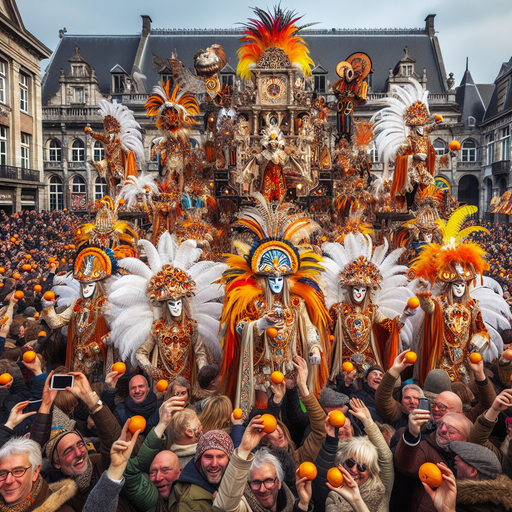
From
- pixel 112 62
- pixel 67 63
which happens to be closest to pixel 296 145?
pixel 112 62

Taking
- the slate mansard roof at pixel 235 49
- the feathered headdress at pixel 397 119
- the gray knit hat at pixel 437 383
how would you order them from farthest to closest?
the slate mansard roof at pixel 235 49 < the feathered headdress at pixel 397 119 < the gray knit hat at pixel 437 383

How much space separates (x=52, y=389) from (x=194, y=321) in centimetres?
251

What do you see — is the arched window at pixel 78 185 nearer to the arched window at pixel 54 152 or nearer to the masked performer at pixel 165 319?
the arched window at pixel 54 152

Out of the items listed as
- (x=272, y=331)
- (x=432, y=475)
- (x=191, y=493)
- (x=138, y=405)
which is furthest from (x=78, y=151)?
(x=432, y=475)

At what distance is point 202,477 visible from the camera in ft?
8.82

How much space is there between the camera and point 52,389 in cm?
294

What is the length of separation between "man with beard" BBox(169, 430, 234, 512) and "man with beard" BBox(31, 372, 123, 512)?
39 cm

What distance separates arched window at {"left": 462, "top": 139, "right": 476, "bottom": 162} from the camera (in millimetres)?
33062

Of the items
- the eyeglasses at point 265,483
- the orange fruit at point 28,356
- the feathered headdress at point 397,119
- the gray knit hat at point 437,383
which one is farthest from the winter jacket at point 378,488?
the feathered headdress at point 397,119

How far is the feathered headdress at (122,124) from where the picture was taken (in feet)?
36.6

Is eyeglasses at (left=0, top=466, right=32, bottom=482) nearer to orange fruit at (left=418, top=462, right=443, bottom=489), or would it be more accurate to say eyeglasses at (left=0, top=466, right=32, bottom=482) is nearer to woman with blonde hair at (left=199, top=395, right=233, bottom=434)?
woman with blonde hair at (left=199, top=395, right=233, bottom=434)

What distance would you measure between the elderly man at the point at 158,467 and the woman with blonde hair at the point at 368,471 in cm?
97

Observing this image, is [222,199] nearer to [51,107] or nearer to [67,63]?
[51,107]

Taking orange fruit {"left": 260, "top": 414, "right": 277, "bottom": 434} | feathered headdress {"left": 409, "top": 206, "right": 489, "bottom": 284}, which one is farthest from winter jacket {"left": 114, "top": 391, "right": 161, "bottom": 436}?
feathered headdress {"left": 409, "top": 206, "right": 489, "bottom": 284}
